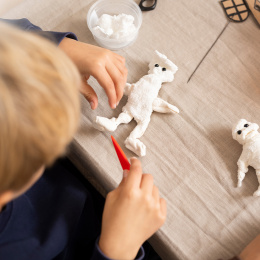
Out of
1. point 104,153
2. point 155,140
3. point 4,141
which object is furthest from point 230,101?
point 4,141

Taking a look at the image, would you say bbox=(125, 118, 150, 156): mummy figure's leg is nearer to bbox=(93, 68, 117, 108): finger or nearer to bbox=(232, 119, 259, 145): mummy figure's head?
bbox=(93, 68, 117, 108): finger

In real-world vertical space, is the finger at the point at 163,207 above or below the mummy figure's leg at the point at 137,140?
below

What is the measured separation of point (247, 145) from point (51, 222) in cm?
43

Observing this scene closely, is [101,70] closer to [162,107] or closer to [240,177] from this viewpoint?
[162,107]

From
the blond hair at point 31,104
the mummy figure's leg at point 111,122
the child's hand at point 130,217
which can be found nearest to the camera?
the blond hair at point 31,104

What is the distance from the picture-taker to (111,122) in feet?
2.05

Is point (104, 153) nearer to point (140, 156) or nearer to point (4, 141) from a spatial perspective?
point (140, 156)

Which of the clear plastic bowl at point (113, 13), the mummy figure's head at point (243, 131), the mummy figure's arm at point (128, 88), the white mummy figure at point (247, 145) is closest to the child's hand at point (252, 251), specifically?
A: the white mummy figure at point (247, 145)

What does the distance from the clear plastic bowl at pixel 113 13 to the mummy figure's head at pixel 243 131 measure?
33 cm

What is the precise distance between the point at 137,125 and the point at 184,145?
11 centimetres

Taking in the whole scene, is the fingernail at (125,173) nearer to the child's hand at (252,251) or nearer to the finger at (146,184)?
the finger at (146,184)

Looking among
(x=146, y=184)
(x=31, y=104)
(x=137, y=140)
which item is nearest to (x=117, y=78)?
(x=137, y=140)

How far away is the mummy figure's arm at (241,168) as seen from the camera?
0.59 m

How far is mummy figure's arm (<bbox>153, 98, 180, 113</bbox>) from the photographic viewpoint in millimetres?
637
